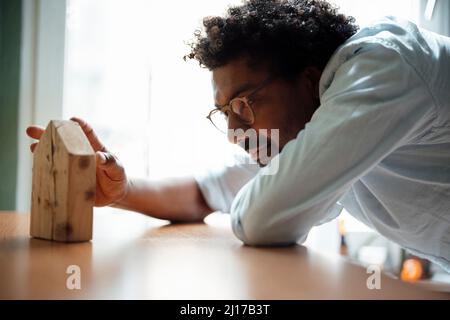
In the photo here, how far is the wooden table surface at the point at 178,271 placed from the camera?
44 cm

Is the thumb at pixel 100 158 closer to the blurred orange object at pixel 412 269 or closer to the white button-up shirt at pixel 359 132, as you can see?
the white button-up shirt at pixel 359 132

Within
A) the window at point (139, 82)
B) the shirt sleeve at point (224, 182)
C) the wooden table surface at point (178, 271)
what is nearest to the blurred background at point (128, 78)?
the window at point (139, 82)

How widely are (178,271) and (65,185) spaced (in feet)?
0.77

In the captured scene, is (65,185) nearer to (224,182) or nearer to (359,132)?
(359,132)

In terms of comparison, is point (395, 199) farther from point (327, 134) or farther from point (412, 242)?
point (327, 134)

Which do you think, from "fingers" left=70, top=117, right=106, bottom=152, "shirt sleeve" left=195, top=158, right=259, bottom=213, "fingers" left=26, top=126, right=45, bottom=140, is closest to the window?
"shirt sleeve" left=195, top=158, right=259, bottom=213

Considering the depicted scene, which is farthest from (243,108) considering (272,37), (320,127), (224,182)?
(224,182)

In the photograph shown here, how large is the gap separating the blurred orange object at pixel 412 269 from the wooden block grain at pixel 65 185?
161 cm

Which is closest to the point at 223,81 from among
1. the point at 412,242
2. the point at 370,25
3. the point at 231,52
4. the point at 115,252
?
the point at 231,52

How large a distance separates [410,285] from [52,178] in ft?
1.52

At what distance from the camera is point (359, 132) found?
66 cm

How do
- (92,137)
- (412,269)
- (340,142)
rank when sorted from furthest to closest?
(412,269) → (92,137) → (340,142)

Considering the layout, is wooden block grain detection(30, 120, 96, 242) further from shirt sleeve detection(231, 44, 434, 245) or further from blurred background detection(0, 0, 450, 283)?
blurred background detection(0, 0, 450, 283)

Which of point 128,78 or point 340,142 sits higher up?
point 128,78
